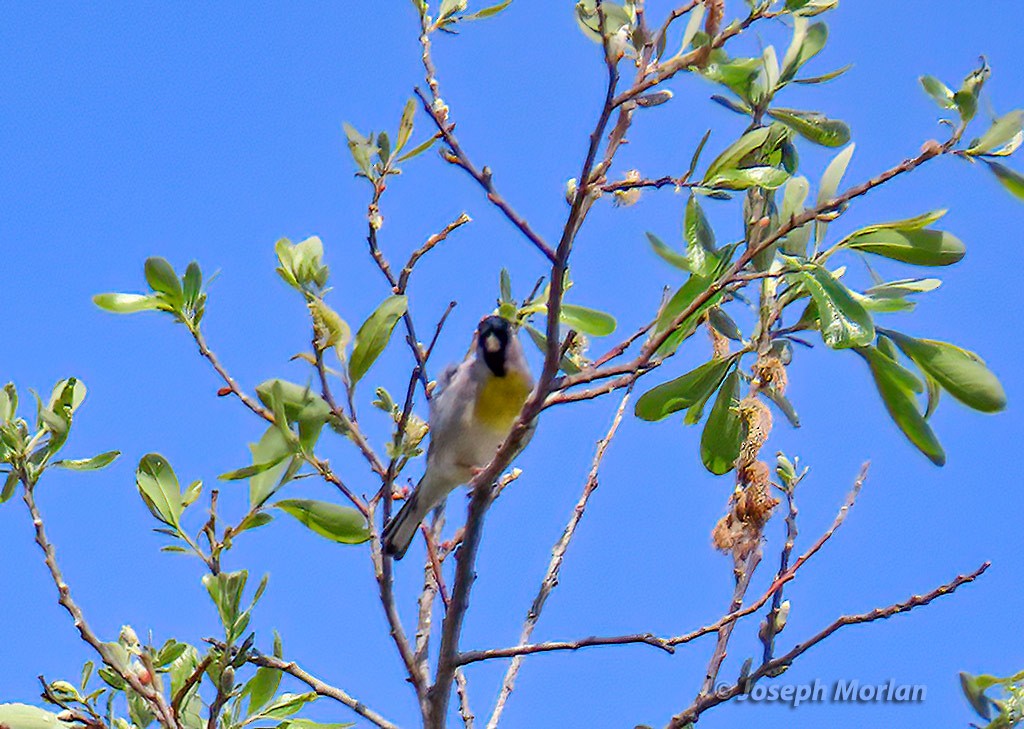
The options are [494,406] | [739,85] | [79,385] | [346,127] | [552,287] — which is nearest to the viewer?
[552,287]

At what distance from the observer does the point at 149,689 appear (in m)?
2.24

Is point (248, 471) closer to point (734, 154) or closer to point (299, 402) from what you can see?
point (299, 402)

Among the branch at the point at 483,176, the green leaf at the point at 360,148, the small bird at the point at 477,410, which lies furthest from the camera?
the small bird at the point at 477,410

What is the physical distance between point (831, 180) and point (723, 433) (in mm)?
664

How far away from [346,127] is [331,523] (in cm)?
101

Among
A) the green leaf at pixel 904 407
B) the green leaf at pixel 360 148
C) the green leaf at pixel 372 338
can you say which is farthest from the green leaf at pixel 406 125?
the green leaf at pixel 904 407

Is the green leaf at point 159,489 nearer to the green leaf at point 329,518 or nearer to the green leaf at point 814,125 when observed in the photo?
the green leaf at point 329,518

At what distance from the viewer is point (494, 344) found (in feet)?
13.4

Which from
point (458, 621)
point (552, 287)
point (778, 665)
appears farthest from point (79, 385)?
point (778, 665)

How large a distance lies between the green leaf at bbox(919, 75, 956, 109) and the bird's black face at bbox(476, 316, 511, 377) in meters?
2.17

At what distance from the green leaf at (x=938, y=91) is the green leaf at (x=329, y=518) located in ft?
4.69

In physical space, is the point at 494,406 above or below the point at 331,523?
above

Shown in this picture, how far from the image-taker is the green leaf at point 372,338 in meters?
2.28

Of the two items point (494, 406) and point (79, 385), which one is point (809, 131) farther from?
point (494, 406)
